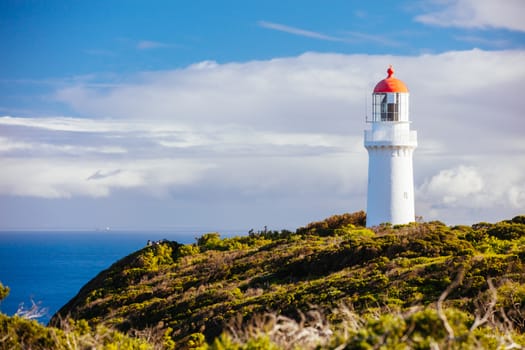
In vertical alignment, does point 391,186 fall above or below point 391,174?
below

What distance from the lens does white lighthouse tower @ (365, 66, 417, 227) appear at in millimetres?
31625

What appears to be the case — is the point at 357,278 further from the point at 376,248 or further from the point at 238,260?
the point at 238,260

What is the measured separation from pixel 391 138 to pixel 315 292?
511 inches

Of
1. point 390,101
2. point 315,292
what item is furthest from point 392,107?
point 315,292

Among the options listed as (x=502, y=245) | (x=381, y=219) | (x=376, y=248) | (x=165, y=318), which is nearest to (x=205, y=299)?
(x=165, y=318)

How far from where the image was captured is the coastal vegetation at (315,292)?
11.7 m

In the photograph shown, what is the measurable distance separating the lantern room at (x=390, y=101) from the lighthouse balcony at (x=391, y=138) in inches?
20.5

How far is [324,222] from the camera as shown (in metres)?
34.3

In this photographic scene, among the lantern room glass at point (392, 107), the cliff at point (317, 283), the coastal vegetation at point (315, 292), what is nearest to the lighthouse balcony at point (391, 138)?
the lantern room glass at point (392, 107)

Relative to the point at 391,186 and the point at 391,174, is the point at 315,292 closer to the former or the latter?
the point at 391,186

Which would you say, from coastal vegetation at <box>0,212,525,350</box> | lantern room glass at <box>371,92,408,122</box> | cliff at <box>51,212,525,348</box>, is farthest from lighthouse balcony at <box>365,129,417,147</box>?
cliff at <box>51,212,525,348</box>

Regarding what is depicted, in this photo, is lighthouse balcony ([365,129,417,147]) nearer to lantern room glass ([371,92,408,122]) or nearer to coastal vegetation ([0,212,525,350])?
lantern room glass ([371,92,408,122])

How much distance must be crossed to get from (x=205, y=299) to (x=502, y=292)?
27.9 feet

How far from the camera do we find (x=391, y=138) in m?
31.7
